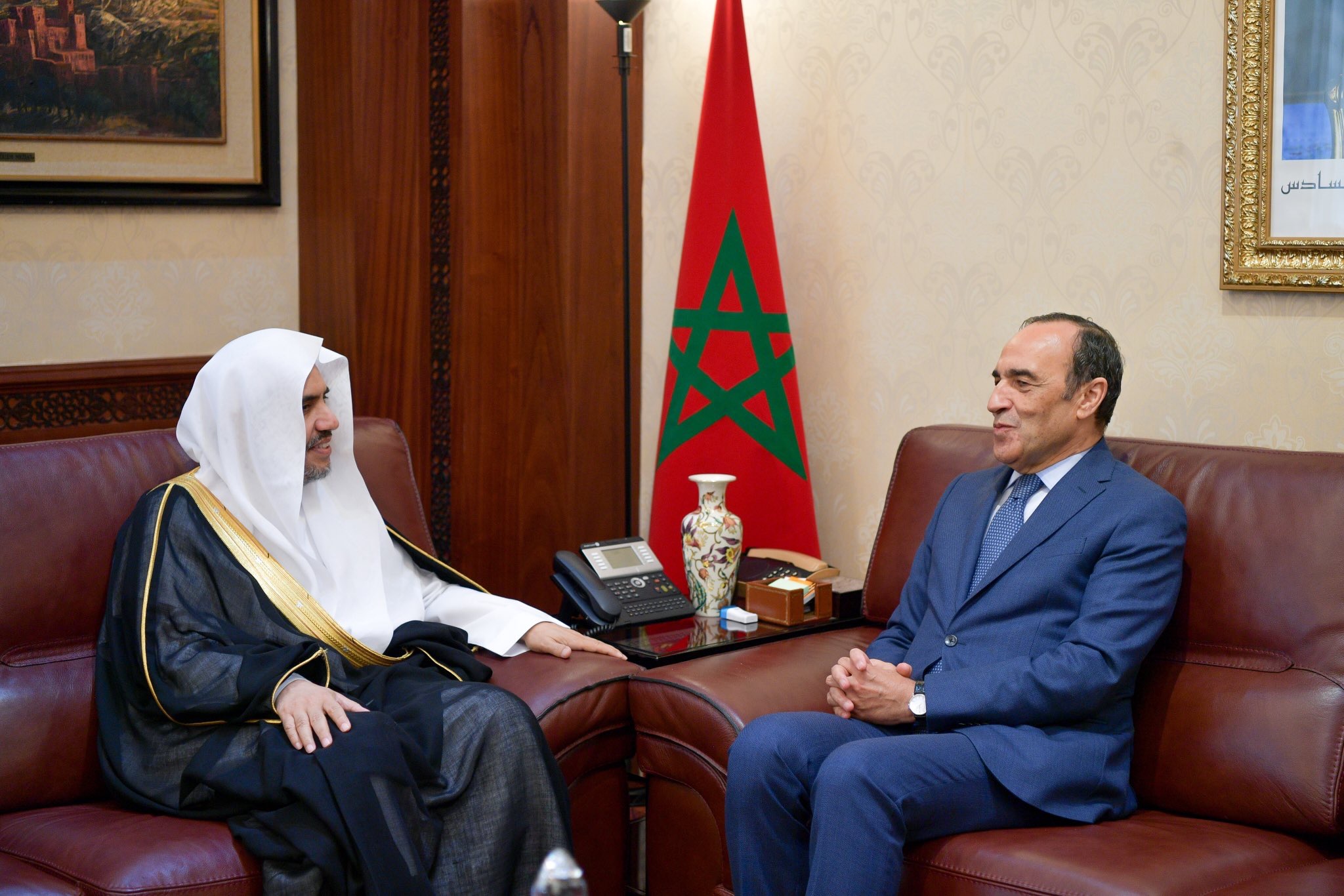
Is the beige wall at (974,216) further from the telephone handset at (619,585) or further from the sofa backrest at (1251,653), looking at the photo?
the telephone handset at (619,585)

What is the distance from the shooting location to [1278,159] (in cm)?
251

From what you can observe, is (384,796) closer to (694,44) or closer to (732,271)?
(732,271)

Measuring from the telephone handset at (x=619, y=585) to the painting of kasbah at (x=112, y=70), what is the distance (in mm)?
1700

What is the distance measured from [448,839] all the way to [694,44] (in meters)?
2.42

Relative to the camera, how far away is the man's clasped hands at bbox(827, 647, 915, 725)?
224 centimetres

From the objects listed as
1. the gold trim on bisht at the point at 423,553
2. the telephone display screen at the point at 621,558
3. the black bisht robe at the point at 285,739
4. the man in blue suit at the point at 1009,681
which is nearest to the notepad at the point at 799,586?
the telephone display screen at the point at 621,558

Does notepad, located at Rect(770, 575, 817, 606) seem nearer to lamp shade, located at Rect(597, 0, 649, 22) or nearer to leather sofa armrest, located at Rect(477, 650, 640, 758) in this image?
leather sofa armrest, located at Rect(477, 650, 640, 758)

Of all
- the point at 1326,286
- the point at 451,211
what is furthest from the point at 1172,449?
the point at 451,211

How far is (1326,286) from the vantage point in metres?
2.45

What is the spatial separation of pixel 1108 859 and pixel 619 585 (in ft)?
4.25

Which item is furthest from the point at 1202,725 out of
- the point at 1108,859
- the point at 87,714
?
the point at 87,714

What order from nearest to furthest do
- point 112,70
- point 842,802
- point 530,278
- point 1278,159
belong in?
1. point 842,802
2. point 1278,159
3. point 112,70
4. point 530,278

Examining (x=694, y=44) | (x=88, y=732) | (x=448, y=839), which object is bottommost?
(x=448, y=839)

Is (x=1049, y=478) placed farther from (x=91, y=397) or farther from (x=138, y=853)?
(x=91, y=397)
